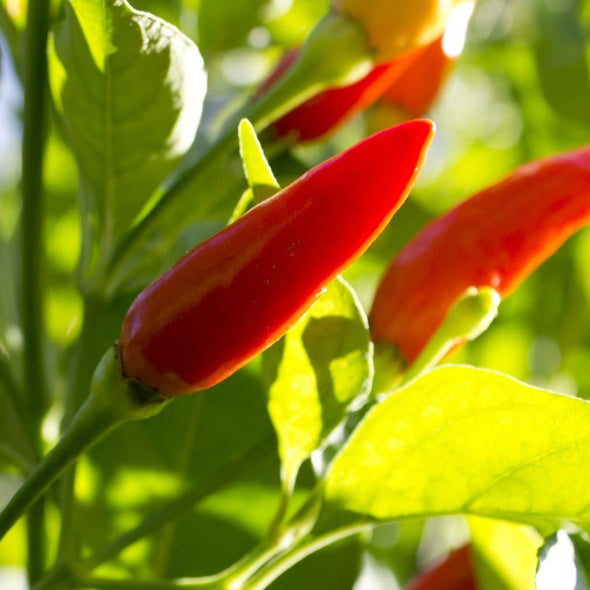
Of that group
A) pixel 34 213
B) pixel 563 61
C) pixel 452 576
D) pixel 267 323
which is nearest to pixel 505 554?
pixel 452 576

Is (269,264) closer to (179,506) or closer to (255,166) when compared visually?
(255,166)

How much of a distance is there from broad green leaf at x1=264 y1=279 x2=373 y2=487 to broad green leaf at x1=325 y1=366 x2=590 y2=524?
0.02 metres

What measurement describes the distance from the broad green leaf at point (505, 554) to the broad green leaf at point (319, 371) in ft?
0.49

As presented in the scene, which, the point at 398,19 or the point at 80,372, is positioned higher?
the point at 398,19

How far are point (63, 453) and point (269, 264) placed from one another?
0.51ft

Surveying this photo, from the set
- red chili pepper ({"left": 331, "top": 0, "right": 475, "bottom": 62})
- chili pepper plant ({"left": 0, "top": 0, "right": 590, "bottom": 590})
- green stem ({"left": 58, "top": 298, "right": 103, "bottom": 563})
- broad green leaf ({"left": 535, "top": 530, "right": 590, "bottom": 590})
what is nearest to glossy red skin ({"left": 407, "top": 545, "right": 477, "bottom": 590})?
chili pepper plant ({"left": 0, "top": 0, "right": 590, "bottom": 590})

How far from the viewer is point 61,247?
1.15m

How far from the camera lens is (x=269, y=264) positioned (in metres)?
0.51

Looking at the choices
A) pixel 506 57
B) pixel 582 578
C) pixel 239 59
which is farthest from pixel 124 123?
pixel 506 57

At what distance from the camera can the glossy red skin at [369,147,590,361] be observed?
0.68 metres

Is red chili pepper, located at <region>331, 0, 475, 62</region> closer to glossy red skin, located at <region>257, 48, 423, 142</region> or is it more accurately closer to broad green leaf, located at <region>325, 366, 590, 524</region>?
glossy red skin, located at <region>257, 48, 423, 142</region>

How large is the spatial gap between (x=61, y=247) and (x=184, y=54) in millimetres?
573

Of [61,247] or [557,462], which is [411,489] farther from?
[61,247]

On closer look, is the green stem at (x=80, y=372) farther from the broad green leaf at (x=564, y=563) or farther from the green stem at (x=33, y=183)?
the broad green leaf at (x=564, y=563)
